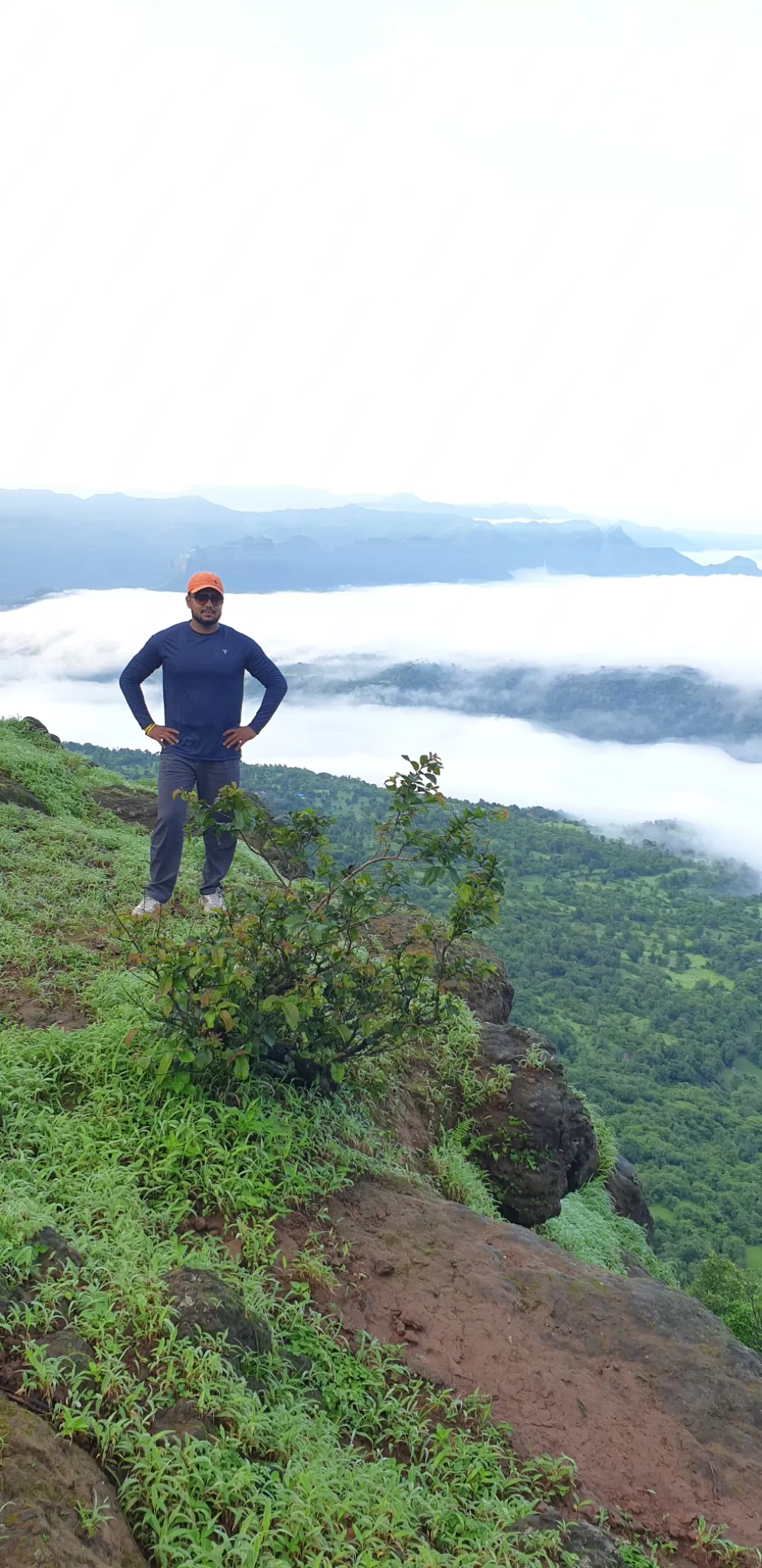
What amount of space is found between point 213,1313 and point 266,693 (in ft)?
12.8

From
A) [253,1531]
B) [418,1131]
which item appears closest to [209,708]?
[418,1131]

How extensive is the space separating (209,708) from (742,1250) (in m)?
35.4

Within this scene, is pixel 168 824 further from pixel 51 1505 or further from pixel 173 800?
pixel 51 1505

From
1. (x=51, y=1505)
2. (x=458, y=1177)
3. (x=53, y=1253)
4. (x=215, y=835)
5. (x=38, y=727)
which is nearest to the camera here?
(x=51, y=1505)

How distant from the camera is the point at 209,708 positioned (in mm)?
6012

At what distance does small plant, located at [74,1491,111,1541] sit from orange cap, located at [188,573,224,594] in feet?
14.9

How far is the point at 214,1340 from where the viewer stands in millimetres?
3193

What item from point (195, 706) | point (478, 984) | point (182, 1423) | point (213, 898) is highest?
point (195, 706)

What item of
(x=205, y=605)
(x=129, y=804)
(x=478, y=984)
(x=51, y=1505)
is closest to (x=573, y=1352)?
(x=51, y=1505)

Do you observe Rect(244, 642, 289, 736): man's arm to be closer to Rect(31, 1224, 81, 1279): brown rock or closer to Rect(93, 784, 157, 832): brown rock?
Rect(31, 1224, 81, 1279): brown rock

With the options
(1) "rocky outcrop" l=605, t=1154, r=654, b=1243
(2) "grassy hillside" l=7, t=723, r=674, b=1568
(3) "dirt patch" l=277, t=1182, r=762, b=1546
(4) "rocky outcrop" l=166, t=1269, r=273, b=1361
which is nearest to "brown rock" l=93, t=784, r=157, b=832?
(2) "grassy hillside" l=7, t=723, r=674, b=1568

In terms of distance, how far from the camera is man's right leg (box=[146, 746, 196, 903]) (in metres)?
5.99

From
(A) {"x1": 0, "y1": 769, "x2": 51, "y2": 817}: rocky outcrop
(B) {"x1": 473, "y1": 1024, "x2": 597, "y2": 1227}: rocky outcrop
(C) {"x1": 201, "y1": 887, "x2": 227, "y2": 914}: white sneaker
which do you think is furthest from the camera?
(A) {"x1": 0, "y1": 769, "x2": 51, "y2": 817}: rocky outcrop

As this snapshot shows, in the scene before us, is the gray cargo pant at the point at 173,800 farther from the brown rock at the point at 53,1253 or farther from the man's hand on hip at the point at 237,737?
the brown rock at the point at 53,1253
